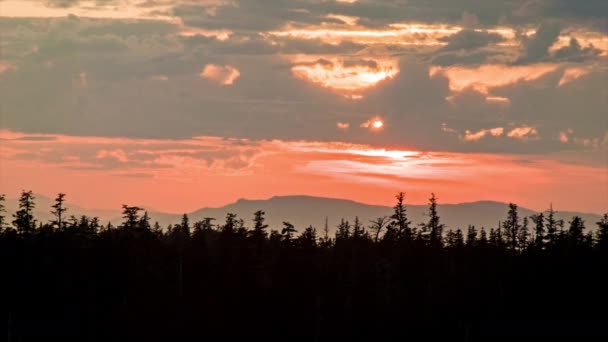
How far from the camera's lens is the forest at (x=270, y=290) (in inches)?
4862

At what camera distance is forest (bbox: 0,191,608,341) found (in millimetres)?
123500

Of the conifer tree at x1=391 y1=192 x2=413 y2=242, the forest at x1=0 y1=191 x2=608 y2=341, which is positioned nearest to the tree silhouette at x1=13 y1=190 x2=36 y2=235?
the forest at x1=0 y1=191 x2=608 y2=341

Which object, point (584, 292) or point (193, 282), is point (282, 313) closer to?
point (193, 282)

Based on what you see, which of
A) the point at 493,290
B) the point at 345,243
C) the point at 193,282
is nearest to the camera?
the point at 193,282

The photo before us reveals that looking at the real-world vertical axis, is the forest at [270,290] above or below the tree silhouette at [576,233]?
below

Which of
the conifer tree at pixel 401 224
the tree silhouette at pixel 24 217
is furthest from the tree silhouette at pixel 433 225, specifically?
the tree silhouette at pixel 24 217

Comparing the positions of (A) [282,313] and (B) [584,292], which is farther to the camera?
(B) [584,292]

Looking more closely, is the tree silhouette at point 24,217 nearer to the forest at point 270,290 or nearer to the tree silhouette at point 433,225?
the forest at point 270,290

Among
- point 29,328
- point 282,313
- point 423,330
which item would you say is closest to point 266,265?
point 282,313

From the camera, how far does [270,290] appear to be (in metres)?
128

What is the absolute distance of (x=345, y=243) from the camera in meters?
155

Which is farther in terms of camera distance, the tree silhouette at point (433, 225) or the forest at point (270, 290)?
the tree silhouette at point (433, 225)

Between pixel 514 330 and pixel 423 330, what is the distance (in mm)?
12071

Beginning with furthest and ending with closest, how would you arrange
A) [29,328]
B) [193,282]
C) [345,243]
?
[345,243] < [193,282] < [29,328]
